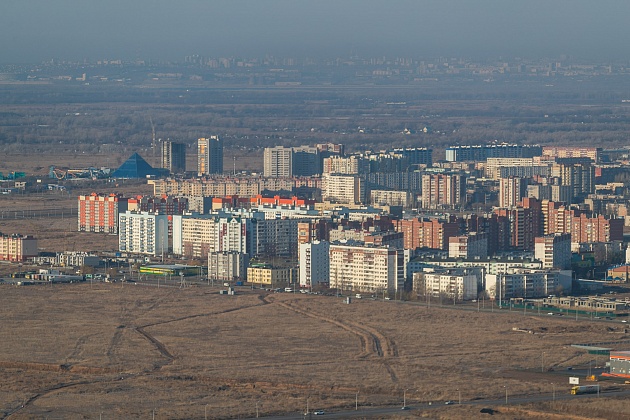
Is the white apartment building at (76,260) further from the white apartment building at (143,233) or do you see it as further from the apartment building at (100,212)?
the apartment building at (100,212)

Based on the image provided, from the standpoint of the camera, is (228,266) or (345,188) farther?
(345,188)

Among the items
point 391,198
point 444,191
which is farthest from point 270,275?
point 444,191

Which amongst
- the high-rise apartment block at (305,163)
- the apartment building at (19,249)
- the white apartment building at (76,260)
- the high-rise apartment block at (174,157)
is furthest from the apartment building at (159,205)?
the high-rise apartment block at (174,157)

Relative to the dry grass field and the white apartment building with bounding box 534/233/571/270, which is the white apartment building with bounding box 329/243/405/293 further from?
the white apartment building with bounding box 534/233/571/270

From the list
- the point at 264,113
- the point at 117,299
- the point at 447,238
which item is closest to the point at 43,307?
the point at 117,299

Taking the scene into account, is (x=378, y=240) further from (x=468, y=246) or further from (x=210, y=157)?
(x=210, y=157)
